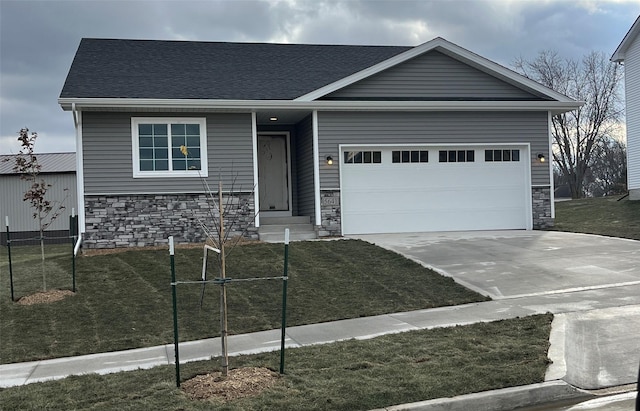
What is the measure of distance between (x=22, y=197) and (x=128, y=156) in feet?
43.9

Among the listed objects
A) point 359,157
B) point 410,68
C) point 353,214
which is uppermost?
point 410,68

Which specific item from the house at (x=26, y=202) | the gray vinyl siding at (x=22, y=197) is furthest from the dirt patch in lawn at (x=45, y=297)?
the gray vinyl siding at (x=22, y=197)

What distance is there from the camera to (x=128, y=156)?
47.9ft

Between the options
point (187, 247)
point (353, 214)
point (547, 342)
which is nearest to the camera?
point (547, 342)

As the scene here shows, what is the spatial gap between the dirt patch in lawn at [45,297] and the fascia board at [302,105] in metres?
5.08

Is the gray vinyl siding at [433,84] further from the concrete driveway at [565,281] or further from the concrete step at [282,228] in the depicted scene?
the concrete driveway at [565,281]

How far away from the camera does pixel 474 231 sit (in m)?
16.4

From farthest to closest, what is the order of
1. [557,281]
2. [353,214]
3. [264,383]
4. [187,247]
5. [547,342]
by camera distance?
[353,214] → [187,247] → [557,281] → [547,342] → [264,383]

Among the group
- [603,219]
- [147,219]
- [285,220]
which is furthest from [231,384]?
[603,219]

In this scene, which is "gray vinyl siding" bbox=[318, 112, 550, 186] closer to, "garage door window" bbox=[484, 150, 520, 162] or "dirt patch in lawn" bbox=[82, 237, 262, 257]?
"garage door window" bbox=[484, 150, 520, 162]

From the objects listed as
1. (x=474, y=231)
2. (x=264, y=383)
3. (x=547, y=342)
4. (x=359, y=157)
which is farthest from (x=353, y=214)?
(x=264, y=383)

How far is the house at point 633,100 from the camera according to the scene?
75.0 ft

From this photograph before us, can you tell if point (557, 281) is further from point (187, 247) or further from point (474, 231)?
point (187, 247)

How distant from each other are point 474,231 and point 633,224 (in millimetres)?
4486
